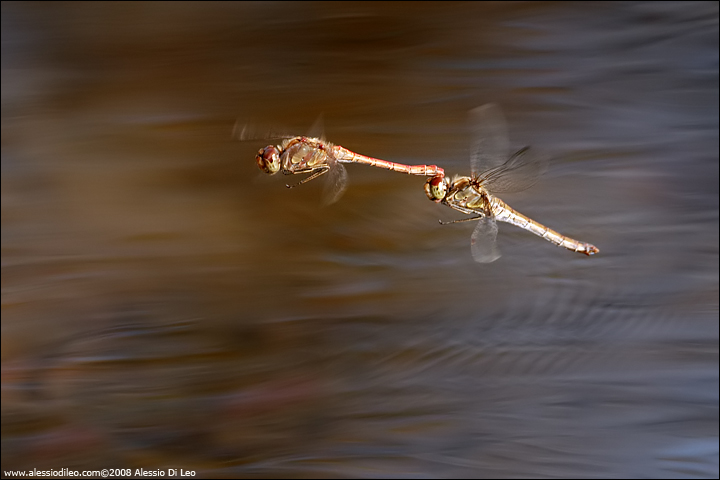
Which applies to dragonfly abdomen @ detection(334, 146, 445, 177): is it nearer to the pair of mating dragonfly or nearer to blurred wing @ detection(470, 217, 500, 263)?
the pair of mating dragonfly

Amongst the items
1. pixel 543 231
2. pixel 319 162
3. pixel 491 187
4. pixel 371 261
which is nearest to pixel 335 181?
pixel 319 162

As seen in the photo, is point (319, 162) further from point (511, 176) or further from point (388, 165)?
point (511, 176)

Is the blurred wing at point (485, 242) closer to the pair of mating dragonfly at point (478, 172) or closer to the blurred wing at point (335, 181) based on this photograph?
the pair of mating dragonfly at point (478, 172)

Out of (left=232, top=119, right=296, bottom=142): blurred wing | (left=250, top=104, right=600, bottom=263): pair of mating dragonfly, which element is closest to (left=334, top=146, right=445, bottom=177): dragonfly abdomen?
(left=250, top=104, right=600, bottom=263): pair of mating dragonfly

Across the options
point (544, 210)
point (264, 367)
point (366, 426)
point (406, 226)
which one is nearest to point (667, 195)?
point (544, 210)

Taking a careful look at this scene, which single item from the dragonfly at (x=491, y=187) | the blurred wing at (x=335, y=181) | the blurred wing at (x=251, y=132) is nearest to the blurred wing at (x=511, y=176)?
the dragonfly at (x=491, y=187)

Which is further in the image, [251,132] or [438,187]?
[251,132]
